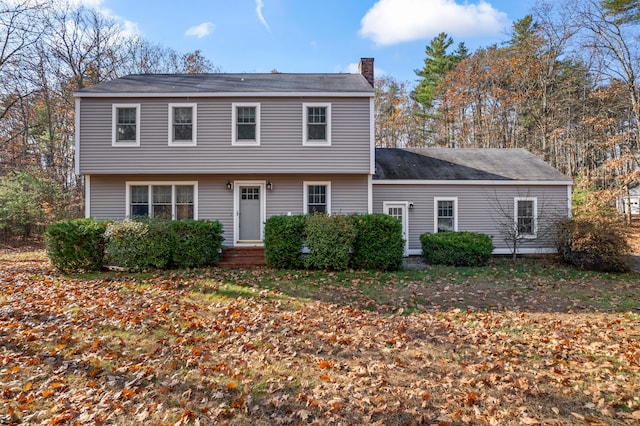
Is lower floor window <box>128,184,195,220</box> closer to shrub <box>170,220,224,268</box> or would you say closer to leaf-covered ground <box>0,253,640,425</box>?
shrub <box>170,220,224,268</box>

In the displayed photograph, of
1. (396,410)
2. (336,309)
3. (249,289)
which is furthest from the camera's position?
(249,289)

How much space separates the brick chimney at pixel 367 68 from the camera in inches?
566

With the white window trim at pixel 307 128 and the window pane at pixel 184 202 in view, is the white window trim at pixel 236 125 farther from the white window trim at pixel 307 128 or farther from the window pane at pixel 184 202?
the window pane at pixel 184 202

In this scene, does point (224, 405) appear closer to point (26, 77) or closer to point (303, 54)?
point (303, 54)

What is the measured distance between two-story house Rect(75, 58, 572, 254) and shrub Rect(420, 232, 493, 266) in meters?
1.87

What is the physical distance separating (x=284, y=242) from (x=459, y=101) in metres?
24.0

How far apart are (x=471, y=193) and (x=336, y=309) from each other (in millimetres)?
9769

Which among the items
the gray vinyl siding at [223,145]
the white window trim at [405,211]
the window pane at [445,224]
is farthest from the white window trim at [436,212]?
the gray vinyl siding at [223,145]

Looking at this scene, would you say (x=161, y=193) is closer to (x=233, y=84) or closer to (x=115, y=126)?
(x=115, y=126)

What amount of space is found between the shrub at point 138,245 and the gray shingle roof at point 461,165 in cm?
833

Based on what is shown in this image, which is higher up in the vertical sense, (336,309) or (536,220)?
(536,220)

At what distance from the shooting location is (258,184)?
41.4 ft

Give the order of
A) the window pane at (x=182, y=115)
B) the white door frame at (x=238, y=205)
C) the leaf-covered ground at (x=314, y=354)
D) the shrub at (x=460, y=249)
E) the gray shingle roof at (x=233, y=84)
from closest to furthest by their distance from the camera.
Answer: the leaf-covered ground at (x=314, y=354)
the shrub at (x=460, y=249)
the gray shingle roof at (x=233, y=84)
the window pane at (x=182, y=115)
the white door frame at (x=238, y=205)

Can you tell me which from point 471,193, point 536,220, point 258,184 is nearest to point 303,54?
point 258,184
